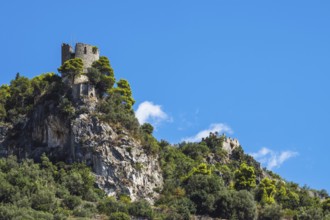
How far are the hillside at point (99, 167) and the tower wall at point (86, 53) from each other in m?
0.09

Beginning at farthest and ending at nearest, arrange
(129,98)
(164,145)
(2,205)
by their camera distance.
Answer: (164,145) → (129,98) → (2,205)

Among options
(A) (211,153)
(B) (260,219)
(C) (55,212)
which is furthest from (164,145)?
(C) (55,212)

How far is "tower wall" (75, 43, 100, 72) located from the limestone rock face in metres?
6.30

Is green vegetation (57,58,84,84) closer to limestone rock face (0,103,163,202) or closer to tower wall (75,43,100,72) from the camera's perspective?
tower wall (75,43,100,72)

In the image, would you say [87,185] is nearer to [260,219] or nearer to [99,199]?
[99,199]

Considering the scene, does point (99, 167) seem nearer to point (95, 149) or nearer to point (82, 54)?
point (95, 149)

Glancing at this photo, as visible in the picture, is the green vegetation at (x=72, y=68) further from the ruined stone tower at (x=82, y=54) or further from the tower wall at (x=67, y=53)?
the tower wall at (x=67, y=53)

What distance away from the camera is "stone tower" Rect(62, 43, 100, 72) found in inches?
3167

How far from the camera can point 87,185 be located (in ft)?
223

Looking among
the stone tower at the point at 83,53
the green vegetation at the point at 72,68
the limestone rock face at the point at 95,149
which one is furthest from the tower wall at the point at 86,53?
the limestone rock face at the point at 95,149

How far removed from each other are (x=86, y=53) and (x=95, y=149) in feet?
40.8

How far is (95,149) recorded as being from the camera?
7188cm

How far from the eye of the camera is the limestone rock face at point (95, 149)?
233 feet

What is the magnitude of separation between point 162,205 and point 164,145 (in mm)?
20093
